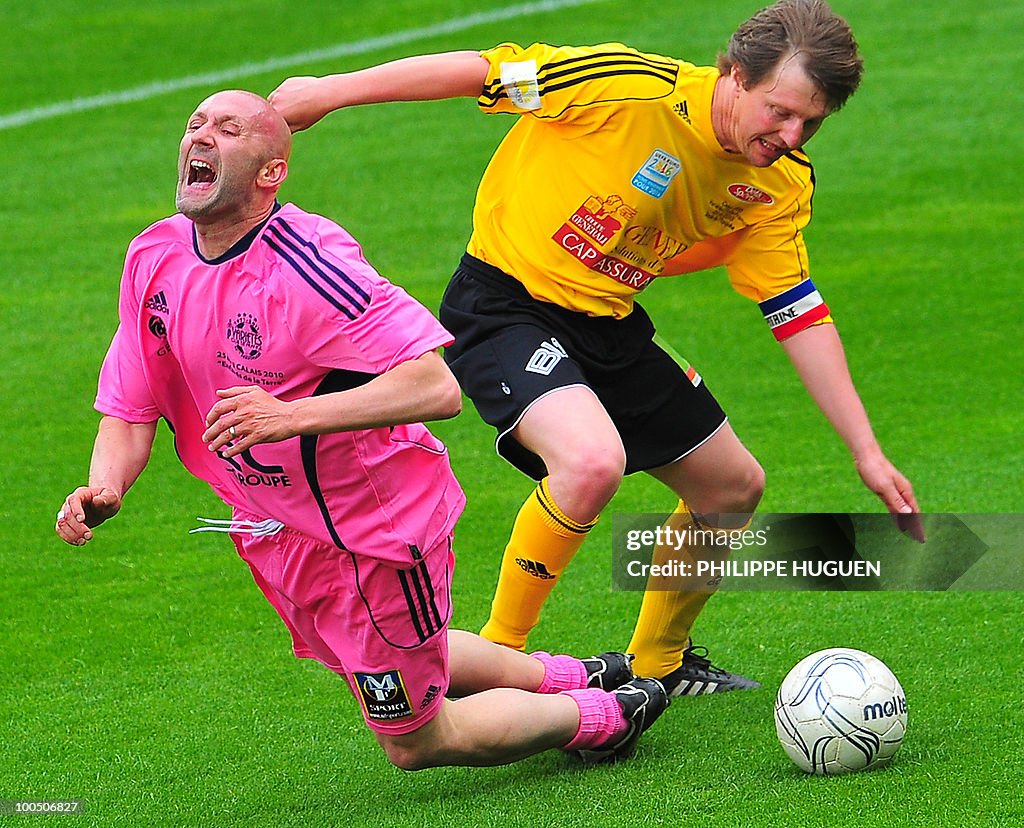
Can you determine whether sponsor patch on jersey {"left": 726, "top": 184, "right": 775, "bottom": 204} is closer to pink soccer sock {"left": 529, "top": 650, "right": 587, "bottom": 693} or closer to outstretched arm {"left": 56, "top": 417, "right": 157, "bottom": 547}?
pink soccer sock {"left": 529, "top": 650, "right": 587, "bottom": 693}

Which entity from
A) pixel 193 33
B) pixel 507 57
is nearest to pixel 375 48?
pixel 193 33

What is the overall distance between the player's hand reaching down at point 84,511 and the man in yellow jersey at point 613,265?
3.89 feet

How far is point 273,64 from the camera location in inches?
630

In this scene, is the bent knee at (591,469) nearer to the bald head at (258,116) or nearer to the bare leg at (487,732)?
the bare leg at (487,732)

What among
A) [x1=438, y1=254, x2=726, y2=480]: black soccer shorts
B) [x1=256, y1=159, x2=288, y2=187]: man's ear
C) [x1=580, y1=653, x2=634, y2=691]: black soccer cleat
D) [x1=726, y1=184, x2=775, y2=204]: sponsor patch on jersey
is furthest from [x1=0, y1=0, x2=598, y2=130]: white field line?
[x1=256, y1=159, x2=288, y2=187]: man's ear

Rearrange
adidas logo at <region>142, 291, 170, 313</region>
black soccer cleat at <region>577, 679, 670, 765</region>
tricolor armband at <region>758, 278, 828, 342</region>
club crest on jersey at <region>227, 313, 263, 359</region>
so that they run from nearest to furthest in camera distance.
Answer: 1. club crest on jersey at <region>227, 313, 263, 359</region>
2. adidas logo at <region>142, 291, 170, 313</region>
3. black soccer cleat at <region>577, 679, 670, 765</region>
4. tricolor armband at <region>758, 278, 828, 342</region>

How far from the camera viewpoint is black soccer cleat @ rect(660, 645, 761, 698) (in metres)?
5.05

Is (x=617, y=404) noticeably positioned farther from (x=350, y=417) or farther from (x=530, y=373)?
(x=350, y=417)

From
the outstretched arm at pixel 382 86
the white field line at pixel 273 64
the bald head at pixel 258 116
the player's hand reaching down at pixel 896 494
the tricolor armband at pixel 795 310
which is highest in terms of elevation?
the bald head at pixel 258 116

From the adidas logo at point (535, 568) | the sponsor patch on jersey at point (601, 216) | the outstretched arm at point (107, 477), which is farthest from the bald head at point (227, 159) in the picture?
the adidas logo at point (535, 568)

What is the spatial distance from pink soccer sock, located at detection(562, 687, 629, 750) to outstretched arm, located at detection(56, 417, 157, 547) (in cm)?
132

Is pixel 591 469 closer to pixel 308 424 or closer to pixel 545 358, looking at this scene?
pixel 545 358

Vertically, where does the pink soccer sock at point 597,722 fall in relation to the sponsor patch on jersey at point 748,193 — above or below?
below

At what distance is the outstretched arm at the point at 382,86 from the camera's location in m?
4.27
